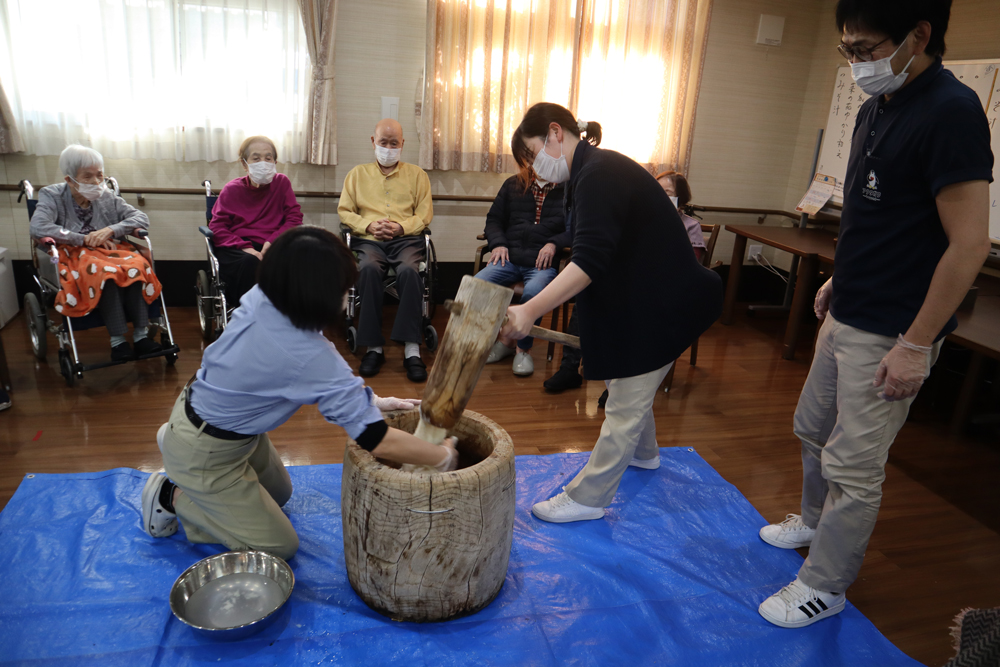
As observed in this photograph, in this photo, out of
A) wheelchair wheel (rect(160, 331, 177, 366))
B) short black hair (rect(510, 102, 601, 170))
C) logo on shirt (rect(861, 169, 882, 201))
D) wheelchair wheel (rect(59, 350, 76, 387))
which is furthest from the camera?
wheelchair wheel (rect(160, 331, 177, 366))

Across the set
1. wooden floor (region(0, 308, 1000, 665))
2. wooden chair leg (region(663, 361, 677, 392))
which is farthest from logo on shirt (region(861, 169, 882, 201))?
wooden chair leg (region(663, 361, 677, 392))

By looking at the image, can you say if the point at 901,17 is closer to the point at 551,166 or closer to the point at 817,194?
the point at 551,166

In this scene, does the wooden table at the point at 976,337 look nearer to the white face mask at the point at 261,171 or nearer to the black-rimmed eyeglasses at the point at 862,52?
the black-rimmed eyeglasses at the point at 862,52

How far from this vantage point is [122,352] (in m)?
2.92

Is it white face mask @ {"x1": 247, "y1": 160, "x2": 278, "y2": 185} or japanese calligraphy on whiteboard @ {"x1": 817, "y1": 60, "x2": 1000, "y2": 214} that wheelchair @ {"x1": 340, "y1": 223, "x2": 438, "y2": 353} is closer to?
white face mask @ {"x1": 247, "y1": 160, "x2": 278, "y2": 185}

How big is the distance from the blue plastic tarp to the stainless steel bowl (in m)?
0.05

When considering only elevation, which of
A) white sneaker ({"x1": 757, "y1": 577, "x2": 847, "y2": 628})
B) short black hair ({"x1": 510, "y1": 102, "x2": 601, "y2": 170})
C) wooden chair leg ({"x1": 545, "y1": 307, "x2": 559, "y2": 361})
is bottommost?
white sneaker ({"x1": 757, "y1": 577, "x2": 847, "y2": 628})

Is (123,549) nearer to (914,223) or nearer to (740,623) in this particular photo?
(740,623)

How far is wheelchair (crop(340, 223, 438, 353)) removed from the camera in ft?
11.3

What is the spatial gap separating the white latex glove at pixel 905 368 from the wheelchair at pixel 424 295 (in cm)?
233

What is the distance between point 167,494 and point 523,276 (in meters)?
2.10

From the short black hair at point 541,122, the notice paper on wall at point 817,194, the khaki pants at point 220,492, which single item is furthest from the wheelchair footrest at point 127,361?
the notice paper on wall at point 817,194

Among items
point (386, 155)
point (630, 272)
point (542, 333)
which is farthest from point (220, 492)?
point (386, 155)

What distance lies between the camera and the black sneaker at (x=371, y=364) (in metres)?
3.13
